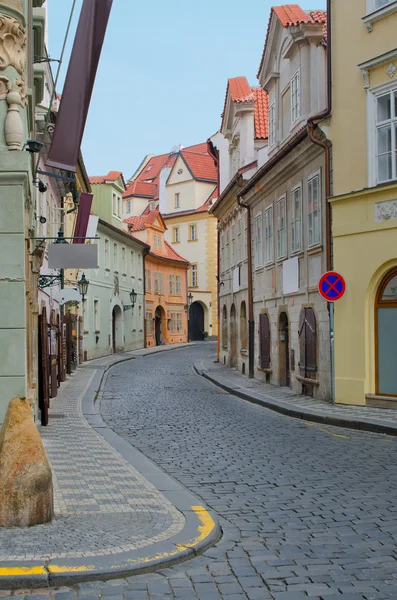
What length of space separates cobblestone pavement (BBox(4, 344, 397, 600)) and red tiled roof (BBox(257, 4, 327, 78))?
34.7ft

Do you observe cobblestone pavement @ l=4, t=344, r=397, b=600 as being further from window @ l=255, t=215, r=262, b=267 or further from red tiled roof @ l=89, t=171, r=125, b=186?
red tiled roof @ l=89, t=171, r=125, b=186

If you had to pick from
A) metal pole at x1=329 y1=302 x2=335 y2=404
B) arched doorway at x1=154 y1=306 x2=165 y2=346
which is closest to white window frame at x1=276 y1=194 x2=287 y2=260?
metal pole at x1=329 y1=302 x2=335 y2=404

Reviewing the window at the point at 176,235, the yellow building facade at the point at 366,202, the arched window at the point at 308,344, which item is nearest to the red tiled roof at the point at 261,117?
the arched window at the point at 308,344

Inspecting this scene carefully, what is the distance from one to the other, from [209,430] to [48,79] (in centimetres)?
1414

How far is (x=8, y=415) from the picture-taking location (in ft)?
22.2

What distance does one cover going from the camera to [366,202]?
15984 millimetres

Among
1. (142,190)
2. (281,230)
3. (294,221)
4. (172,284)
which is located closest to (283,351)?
(281,230)

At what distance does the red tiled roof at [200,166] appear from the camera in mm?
70812

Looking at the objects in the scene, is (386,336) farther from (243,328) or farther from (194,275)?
(194,275)

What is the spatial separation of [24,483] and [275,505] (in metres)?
2.58

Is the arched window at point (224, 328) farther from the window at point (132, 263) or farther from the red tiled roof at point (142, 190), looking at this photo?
the red tiled roof at point (142, 190)

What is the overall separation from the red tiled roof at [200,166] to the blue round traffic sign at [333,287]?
55.6 metres

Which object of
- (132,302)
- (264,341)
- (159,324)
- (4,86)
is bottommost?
(264,341)

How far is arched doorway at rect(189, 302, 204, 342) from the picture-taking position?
223 ft
